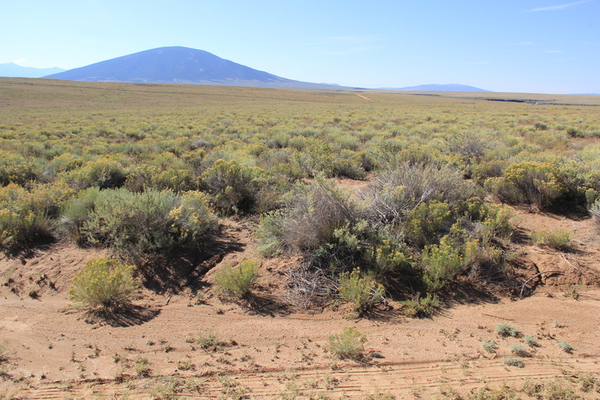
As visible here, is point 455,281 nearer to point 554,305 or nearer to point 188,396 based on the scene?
point 554,305

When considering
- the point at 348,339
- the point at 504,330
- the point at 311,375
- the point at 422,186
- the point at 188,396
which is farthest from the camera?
the point at 422,186

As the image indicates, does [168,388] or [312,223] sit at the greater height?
[312,223]

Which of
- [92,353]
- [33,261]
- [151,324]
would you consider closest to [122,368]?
[92,353]

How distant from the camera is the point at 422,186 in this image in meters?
6.15

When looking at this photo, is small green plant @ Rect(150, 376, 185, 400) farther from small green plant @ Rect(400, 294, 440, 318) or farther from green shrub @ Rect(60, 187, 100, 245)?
green shrub @ Rect(60, 187, 100, 245)

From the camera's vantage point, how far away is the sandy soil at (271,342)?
9.84 ft

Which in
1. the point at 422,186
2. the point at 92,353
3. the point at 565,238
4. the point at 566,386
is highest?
the point at 422,186

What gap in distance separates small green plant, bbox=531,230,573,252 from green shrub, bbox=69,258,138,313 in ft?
18.8

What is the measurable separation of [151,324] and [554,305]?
4723mm

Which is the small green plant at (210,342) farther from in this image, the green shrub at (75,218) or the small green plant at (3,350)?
the green shrub at (75,218)

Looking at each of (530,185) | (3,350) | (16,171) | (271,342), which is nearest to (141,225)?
(3,350)

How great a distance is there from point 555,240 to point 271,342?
14.2 feet

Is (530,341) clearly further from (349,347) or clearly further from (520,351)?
(349,347)

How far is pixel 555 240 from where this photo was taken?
501cm
